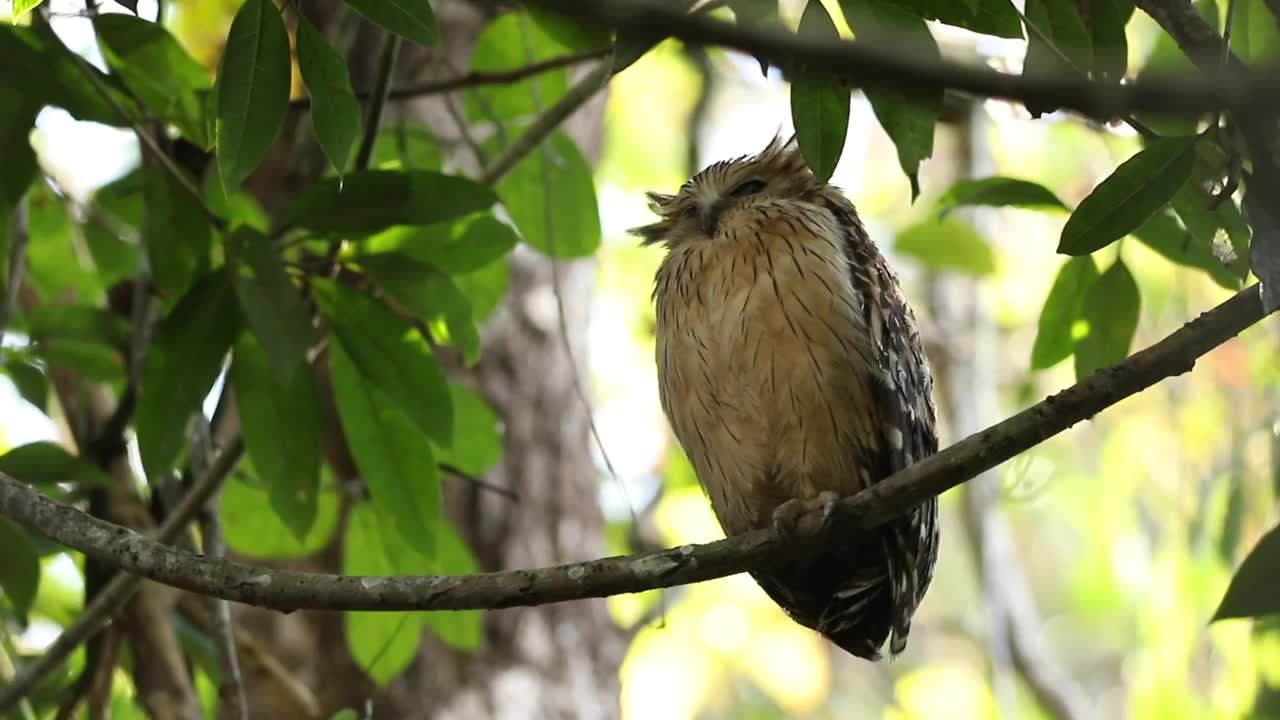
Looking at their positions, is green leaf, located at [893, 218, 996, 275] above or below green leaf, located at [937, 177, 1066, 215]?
above

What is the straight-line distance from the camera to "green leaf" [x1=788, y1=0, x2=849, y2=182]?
2586 mm

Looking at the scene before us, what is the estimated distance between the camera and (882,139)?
11.0 metres

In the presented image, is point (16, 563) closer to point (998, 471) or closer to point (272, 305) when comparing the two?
point (272, 305)

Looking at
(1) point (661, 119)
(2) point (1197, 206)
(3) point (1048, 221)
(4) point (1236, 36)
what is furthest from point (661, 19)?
(3) point (1048, 221)

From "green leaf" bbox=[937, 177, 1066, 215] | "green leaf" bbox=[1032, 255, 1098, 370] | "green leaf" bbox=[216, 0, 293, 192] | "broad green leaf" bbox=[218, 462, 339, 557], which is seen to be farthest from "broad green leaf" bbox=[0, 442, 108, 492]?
"green leaf" bbox=[1032, 255, 1098, 370]

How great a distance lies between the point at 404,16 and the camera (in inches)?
95.3

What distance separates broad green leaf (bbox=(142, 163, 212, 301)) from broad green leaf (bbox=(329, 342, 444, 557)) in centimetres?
40

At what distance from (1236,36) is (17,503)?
288 centimetres

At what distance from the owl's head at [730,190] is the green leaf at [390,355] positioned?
1038mm

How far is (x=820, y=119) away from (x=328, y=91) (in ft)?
3.05

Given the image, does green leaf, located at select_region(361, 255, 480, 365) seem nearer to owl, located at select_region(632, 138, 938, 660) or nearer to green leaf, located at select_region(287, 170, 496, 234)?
green leaf, located at select_region(287, 170, 496, 234)

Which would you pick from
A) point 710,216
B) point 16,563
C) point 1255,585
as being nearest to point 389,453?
point 16,563

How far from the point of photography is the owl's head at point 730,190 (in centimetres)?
396

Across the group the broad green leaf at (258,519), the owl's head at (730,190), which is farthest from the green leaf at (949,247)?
the broad green leaf at (258,519)
